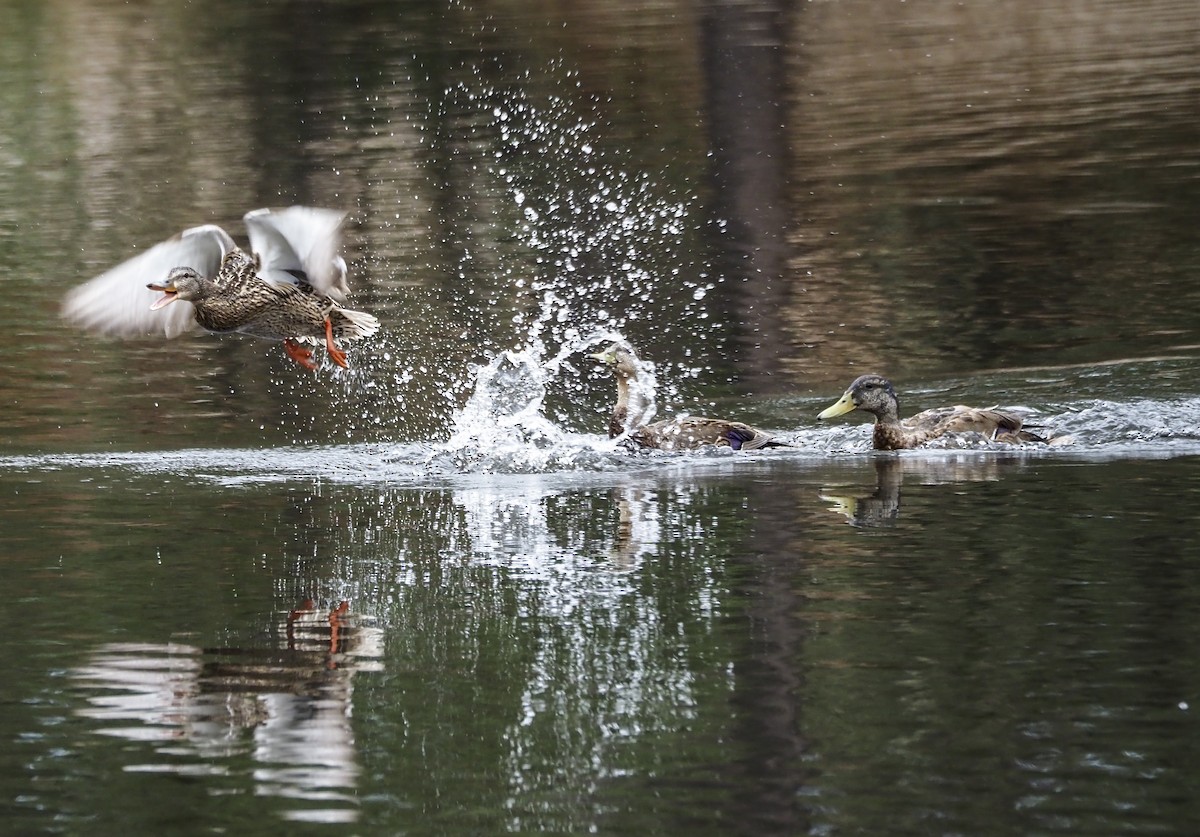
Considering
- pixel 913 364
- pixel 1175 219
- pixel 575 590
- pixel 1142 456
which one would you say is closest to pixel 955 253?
pixel 1175 219

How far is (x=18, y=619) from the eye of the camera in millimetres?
6676

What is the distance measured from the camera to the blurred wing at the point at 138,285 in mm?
9836

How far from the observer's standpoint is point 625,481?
→ 9578 mm

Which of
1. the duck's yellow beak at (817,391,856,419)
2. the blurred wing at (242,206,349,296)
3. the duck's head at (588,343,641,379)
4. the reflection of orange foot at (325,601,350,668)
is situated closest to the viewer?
the reflection of orange foot at (325,601,350,668)

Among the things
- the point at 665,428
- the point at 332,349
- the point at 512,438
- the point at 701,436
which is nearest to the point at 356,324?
the point at 332,349

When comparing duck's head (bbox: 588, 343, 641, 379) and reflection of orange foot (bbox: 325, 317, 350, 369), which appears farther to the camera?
duck's head (bbox: 588, 343, 641, 379)

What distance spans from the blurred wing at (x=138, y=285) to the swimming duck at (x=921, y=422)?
3.59m

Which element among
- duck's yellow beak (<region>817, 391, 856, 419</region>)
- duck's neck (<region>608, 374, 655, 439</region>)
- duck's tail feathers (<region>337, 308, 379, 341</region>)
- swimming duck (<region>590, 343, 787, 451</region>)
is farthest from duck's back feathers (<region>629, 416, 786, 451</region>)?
duck's tail feathers (<region>337, 308, 379, 341</region>)

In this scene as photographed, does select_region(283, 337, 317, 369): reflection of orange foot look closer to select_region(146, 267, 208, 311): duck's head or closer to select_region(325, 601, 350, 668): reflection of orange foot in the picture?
select_region(146, 267, 208, 311): duck's head

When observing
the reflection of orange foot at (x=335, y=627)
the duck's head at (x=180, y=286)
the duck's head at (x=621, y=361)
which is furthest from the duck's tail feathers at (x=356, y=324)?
the reflection of orange foot at (x=335, y=627)

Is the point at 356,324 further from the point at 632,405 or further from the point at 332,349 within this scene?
the point at 632,405

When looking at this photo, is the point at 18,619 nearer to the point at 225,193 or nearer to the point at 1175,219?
the point at 1175,219

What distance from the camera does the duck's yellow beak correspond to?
1095cm

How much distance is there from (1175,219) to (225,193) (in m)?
9.91
